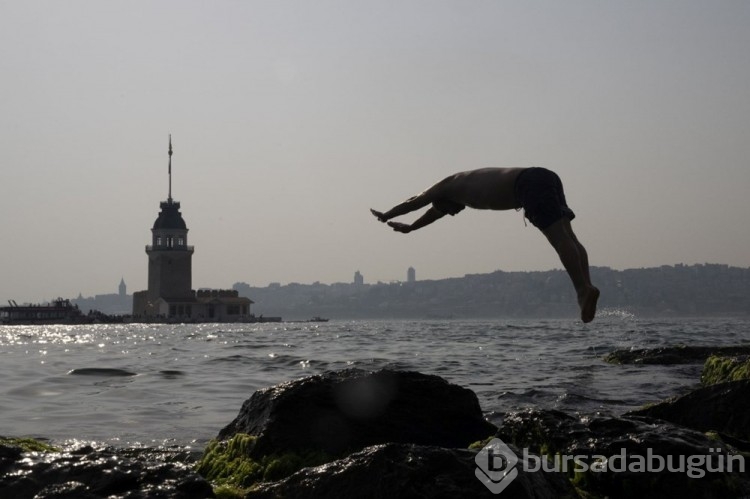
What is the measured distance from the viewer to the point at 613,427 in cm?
617

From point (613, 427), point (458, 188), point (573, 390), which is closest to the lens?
point (613, 427)

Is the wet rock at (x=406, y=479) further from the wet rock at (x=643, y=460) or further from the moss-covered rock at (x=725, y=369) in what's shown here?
the moss-covered rock at (x=725, y=369)

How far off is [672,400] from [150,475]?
5.58 m

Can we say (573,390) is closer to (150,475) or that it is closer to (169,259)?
(150,475)

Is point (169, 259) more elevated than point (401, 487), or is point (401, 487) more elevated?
point (169, 259)

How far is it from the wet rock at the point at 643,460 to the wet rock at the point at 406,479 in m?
0.74

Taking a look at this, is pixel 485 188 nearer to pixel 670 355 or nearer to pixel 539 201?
pixel 539 201

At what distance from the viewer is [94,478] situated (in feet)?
14.8

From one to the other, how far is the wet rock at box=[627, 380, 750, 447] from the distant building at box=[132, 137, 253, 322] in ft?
435

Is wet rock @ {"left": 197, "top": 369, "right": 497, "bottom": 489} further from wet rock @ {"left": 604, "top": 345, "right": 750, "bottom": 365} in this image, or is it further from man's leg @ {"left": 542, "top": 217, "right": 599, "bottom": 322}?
wet rock @ {"left": 604, "top": 345, "right": 750, "bottom": 365}

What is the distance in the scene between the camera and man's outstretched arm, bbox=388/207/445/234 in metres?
7.14

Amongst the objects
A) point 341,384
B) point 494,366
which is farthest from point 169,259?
point 341,384

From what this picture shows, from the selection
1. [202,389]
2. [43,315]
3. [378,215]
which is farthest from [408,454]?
[43,315]

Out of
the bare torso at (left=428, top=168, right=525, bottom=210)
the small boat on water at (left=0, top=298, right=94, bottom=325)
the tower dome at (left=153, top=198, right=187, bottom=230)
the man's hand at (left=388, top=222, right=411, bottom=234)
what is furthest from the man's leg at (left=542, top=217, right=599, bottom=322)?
the small boat on water at (left=0, top=298, right=94, bottom=325)
